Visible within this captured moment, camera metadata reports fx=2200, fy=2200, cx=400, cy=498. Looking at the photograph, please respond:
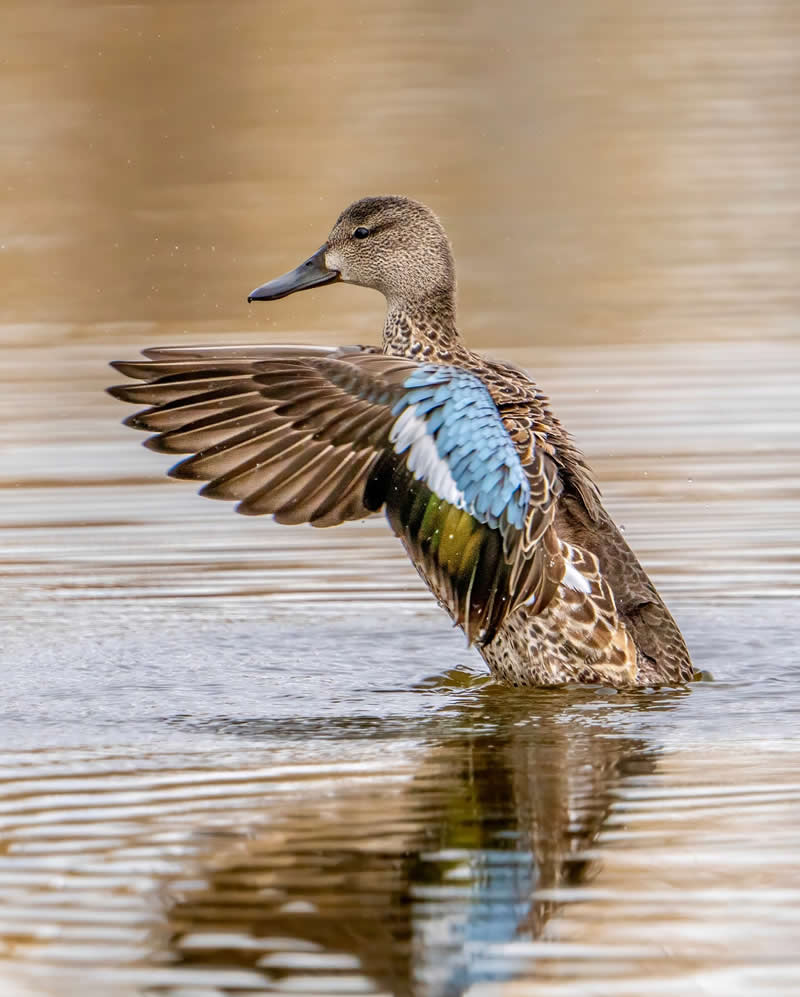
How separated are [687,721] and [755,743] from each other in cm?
34

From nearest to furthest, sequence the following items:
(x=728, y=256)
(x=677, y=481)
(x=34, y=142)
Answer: (x=677, y=481), (x=728, y=256), (x=34, y=142)

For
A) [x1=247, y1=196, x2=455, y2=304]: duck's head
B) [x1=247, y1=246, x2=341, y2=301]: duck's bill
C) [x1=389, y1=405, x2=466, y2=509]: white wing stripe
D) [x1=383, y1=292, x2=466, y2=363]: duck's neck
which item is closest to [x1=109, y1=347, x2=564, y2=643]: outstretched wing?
[x1=389, y1=405, x2=466, y2=509]: white wing stripe

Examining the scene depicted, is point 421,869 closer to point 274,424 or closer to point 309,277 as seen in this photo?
point 274,424

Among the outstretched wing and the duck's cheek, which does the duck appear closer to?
the outstretched wing

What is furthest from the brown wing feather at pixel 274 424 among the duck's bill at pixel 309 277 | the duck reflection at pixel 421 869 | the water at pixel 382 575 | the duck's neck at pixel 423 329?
the duck's bill at pixel 309 277

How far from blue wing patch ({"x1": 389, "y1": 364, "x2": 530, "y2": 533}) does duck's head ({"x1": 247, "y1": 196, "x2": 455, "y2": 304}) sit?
1214 mm

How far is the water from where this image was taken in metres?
4.35

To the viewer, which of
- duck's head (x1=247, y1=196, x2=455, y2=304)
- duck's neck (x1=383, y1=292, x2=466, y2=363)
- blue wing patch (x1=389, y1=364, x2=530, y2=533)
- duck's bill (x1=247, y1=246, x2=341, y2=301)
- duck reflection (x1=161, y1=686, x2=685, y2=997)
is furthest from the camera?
duck's bill (x1=247, y1=246, x2=341, y2=301)

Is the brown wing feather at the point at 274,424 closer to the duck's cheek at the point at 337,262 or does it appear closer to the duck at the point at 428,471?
the duck at the point at 428,471

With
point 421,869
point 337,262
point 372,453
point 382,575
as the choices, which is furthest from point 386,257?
point 421,869

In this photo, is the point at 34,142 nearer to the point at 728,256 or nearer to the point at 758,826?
the point at 728,256

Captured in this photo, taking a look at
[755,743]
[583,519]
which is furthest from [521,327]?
[755,743]

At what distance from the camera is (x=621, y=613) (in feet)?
21.5

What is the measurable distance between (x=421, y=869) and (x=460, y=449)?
1.64 metres
